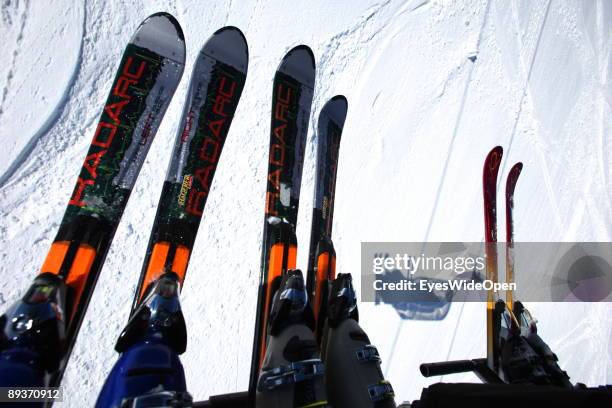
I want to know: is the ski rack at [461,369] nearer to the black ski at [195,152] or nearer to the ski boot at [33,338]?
the black ski at [195,152]

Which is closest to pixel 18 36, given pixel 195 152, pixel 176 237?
pixel 195 152

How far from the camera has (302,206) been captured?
7.82 ft

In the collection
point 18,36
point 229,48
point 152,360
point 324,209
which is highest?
point 229,48

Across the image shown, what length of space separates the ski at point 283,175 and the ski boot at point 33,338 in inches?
27.0

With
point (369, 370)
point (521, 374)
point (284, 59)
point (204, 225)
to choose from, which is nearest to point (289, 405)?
point (369, 370)

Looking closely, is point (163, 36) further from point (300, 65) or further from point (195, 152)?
point (300, 65)

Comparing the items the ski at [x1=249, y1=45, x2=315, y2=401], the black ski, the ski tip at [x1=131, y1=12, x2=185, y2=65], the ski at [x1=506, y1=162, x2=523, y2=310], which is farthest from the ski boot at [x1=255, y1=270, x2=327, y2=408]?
the ski at [x1=506, y1=162, x2=523, y2=310]

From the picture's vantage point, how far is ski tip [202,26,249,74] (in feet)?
6.76

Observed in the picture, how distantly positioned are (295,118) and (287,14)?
106 cm

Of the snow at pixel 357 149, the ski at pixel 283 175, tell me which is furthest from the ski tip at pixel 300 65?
the snow at pixel 357 149

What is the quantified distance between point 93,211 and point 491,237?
2.69m

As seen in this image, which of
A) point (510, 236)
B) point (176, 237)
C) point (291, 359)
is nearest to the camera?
Answer: point (291, 359)

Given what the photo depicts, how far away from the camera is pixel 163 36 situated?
1889 millimetres

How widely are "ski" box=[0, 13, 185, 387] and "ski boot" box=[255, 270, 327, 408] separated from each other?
1.98ft
